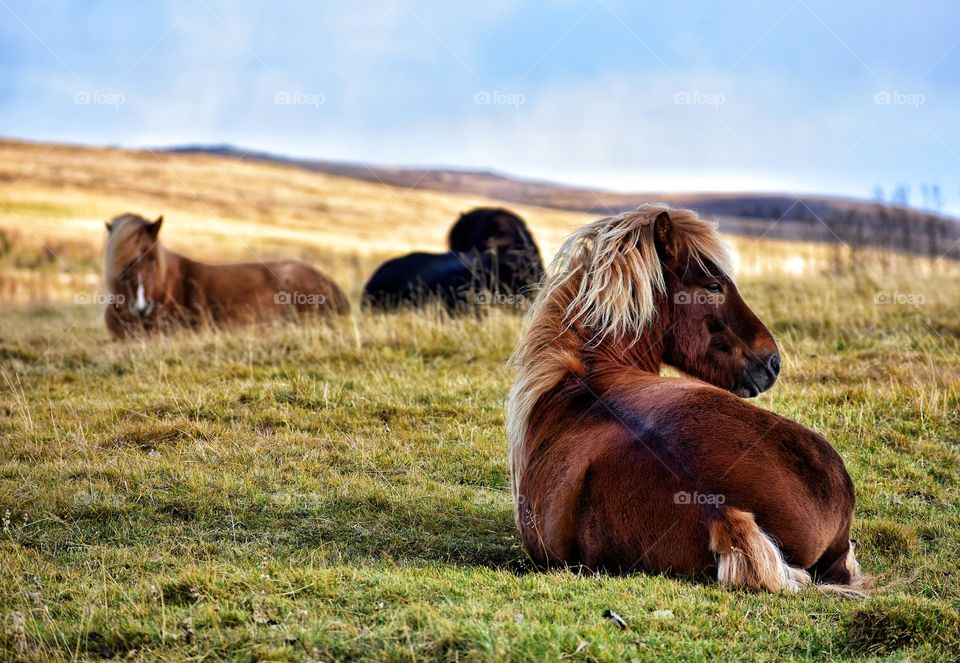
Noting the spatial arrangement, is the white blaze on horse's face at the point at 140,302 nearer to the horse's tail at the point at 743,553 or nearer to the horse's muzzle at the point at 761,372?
the horse's muzzle at the point at 761,372

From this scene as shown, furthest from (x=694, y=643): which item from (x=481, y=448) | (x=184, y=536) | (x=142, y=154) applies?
(x=142, y=154)

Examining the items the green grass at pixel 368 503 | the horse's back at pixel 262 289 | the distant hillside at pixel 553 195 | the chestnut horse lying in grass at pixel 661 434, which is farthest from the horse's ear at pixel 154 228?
the distant hillside at pixel 553 195

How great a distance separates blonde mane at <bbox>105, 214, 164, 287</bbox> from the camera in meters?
12.0

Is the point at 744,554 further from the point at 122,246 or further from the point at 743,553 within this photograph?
the point at 122,246

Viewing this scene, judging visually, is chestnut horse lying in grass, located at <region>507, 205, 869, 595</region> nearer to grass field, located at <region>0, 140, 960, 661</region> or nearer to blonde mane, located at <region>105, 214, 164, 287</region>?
grass field, located at <region>0, 140, 960, 661</region>

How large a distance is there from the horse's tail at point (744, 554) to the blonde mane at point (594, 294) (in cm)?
134

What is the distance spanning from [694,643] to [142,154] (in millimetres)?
67320

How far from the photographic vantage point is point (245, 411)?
8094 millimetres

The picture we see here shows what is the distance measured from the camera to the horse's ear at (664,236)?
5.36 meters

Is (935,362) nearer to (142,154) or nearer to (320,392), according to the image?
(320,392)

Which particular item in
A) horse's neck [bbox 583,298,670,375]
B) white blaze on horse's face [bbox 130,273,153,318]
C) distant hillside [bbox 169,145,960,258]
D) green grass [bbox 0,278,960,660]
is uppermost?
distant hillside [bbox 169,145,960,258]

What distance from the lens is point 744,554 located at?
404 centimetres

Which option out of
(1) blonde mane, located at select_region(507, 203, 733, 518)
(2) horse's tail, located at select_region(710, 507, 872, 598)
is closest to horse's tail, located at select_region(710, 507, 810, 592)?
(2) horse's tail, located at select_region(710, 507, 872, 598)

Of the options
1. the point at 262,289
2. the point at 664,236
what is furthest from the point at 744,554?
the point at 262,289
